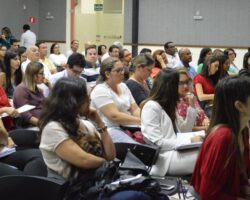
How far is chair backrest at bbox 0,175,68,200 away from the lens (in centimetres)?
247

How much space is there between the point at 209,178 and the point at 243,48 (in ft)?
33.6

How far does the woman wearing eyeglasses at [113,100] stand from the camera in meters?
4.55

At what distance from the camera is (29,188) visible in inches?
97.9

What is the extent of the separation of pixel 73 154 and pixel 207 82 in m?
3.90

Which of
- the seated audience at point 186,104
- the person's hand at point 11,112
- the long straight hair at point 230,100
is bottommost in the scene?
the person's hand at point 11,112

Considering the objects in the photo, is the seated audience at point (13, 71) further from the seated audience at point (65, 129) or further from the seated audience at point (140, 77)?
the seated audience at point (65, 129)

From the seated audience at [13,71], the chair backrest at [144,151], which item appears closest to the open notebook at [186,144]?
the chair backrest at [144,151]

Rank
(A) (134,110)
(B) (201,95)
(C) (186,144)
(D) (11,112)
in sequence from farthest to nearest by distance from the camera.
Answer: (B) (201,95) → (A) (134,110) → (D) (11,112) → (C) (186,144)

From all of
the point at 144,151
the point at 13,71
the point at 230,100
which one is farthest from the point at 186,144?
the point at 13,71

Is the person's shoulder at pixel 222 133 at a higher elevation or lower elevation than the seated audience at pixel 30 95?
higher

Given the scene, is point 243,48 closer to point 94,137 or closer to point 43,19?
point 43,19

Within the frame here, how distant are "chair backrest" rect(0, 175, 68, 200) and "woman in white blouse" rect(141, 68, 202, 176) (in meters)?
1.32

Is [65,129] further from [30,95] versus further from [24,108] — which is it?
[30,95]

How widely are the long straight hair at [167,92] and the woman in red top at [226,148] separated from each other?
51.3 inches
